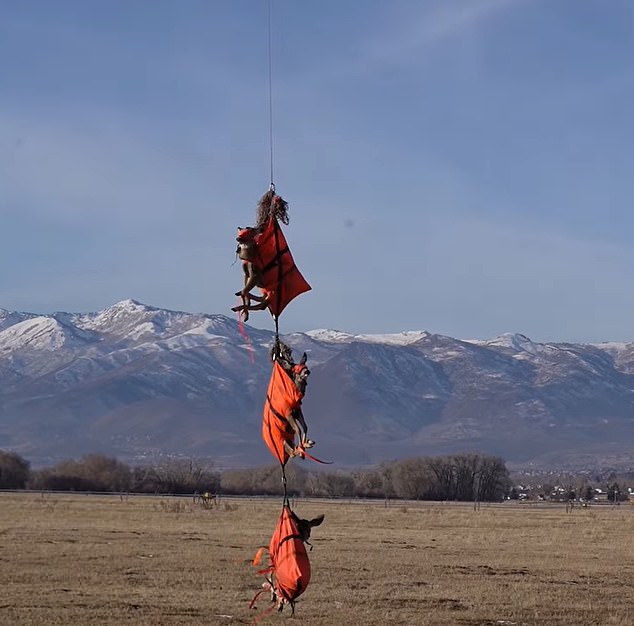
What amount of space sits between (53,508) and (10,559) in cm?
3092

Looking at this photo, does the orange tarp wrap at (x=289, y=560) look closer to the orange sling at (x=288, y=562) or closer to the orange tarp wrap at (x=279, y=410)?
the orange sling at (x=288, y=562)

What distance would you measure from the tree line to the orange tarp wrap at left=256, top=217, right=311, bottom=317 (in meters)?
90.0

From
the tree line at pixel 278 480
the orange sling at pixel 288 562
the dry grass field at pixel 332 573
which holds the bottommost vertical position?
the dry grass field at pixel 332 573

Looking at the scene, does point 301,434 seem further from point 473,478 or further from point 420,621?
point 473,478

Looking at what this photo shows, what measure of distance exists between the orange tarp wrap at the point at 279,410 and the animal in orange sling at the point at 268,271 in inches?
18.4

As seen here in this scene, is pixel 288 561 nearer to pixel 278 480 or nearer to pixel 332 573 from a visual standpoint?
pixel 332 573

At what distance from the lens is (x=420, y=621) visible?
22.0 m

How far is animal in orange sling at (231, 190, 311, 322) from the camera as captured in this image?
927 centimetres

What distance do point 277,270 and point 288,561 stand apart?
214cm

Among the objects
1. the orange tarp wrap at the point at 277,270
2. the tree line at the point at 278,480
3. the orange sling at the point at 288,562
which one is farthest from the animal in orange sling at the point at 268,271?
the tree line at the point at 278,480

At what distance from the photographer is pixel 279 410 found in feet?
30.3

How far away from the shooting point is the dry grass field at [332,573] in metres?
22.7

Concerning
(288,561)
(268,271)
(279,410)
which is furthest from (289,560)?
(268,271)

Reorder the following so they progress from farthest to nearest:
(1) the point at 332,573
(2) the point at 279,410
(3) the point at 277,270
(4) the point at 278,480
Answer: (4) the point at 278,480
(1) the point at 332,573
(3) the point at 277,270
(2) the point at 279,410
